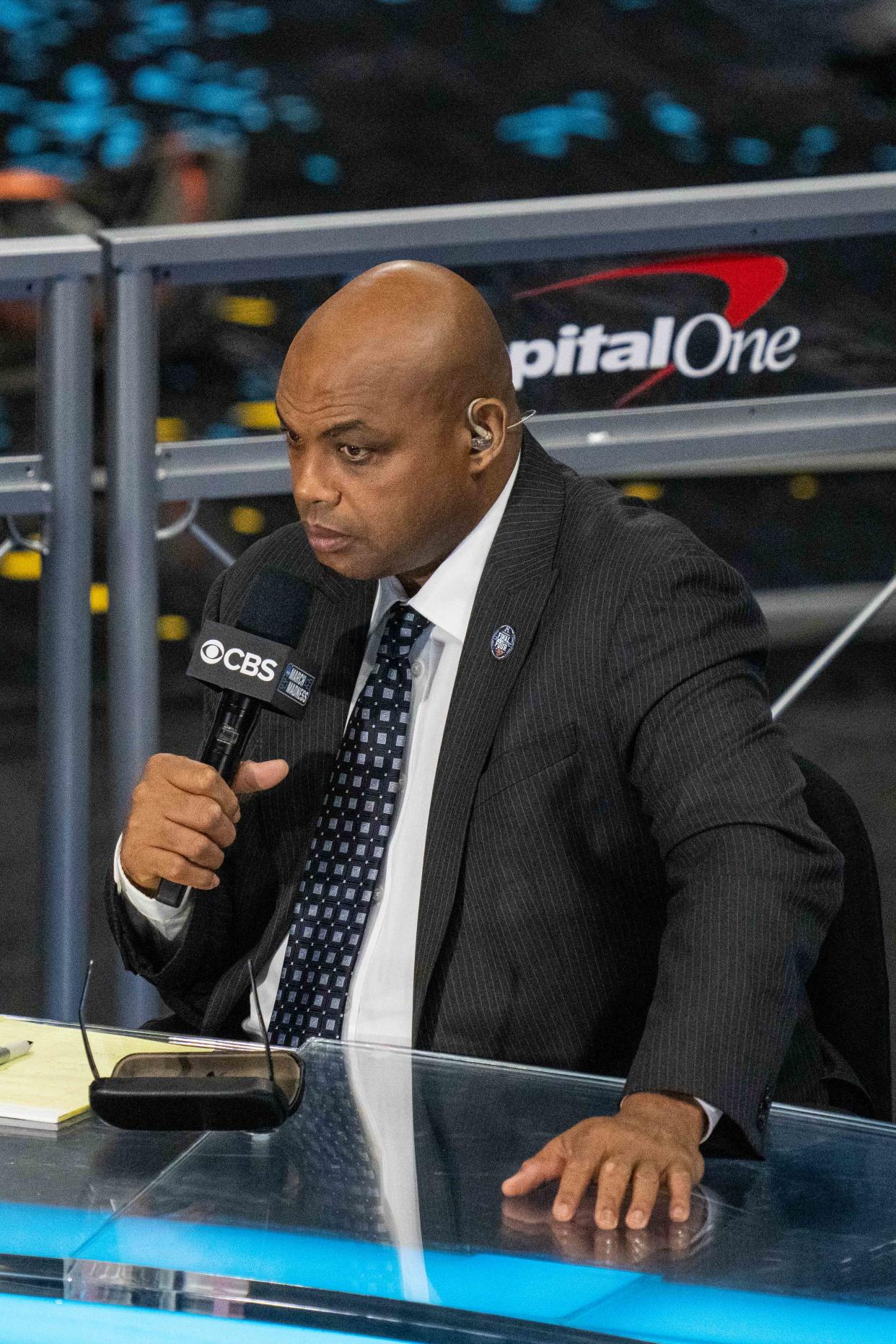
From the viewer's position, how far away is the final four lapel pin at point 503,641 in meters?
1.61

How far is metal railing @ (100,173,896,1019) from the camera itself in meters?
2.59

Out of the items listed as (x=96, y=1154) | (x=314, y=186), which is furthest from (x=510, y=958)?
(x=314, y=186)

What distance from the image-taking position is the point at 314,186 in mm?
4086

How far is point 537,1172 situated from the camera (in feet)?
3.67

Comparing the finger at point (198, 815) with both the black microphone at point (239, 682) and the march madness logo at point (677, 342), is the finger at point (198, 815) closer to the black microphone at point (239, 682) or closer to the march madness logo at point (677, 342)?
the black microphone at point (239, 682)

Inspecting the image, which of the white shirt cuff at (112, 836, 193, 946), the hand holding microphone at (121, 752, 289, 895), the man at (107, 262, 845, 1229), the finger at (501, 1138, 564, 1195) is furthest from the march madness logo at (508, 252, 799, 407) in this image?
the finger at (501, 1138, 564, 1195)

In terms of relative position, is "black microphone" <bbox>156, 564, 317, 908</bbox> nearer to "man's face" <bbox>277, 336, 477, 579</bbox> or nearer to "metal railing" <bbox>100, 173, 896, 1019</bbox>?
"man's face" <bbox>277, 336, 477, 579</bbox>

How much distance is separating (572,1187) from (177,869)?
1.59 feet

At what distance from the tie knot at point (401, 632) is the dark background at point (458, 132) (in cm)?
211

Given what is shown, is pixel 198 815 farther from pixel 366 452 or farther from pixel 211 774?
pixel 366 452

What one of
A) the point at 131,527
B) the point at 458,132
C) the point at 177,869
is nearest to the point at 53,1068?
the point at 177,869

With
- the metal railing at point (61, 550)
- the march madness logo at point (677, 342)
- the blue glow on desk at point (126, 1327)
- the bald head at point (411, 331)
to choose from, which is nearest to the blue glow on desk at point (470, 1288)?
the blue glow on desk at point (126, 1327)

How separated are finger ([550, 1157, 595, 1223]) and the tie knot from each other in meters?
0.68

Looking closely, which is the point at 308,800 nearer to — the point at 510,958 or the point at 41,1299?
the point at 510,958
